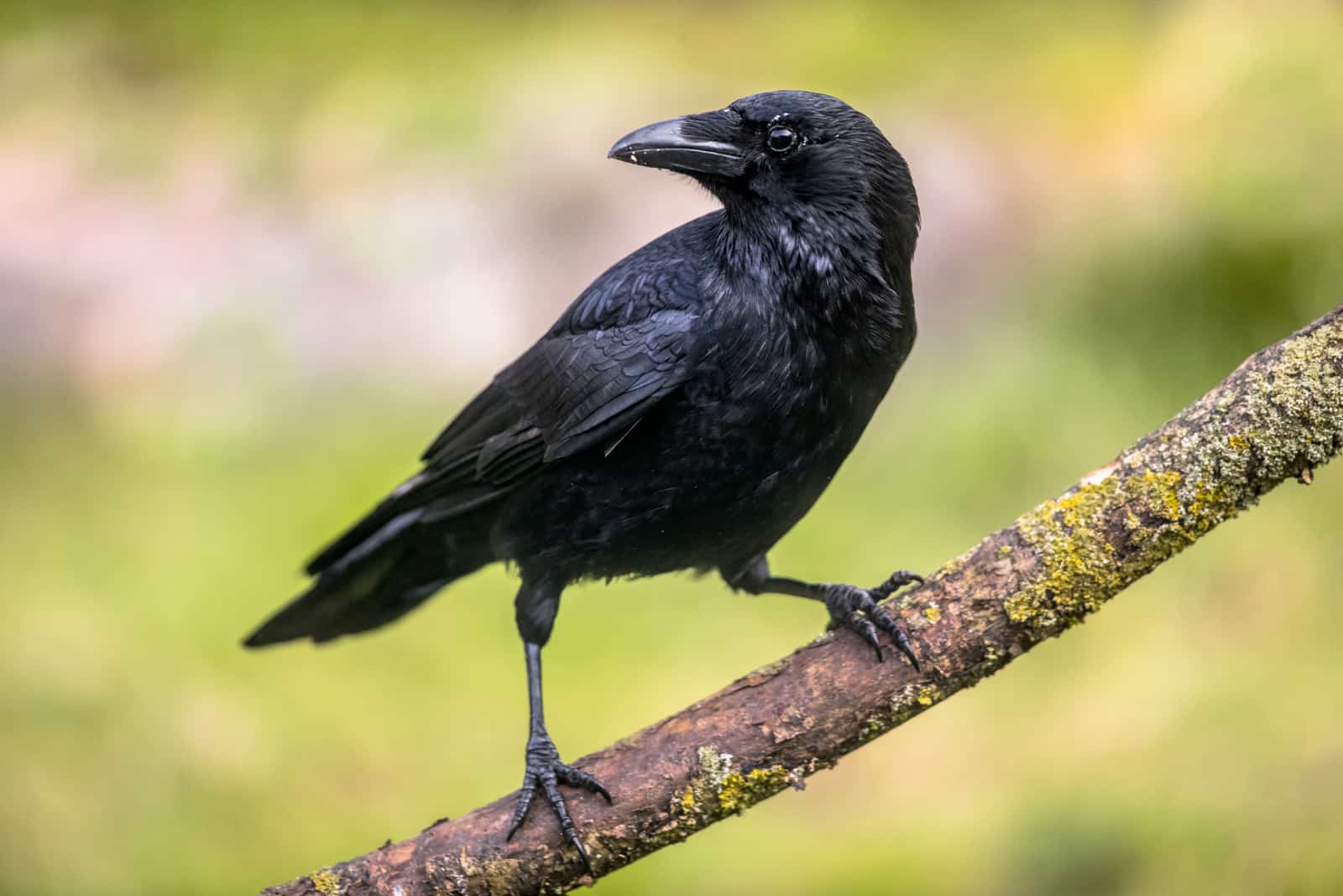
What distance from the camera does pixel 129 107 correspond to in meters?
6.27

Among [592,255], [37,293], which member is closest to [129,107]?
[37,293]

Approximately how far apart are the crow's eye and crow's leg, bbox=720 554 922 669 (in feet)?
2.92

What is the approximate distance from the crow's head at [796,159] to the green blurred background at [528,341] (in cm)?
107

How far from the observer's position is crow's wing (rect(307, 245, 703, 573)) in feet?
8.34

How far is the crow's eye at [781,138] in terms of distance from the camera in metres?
2.44

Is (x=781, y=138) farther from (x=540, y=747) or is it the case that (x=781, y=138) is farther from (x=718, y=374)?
(x=540, y=747)

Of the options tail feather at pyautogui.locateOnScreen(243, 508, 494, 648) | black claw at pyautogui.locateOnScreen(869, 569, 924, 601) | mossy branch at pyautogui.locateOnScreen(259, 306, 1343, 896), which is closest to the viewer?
mossy branch at pyautogui.locateOnScreen(259, 306, 1343, 896)

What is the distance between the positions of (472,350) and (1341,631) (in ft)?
12.0

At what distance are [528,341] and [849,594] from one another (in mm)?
3309

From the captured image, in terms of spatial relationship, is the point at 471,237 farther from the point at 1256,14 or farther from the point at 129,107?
the point at 1256,14

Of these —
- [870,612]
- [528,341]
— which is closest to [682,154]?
[870,612]

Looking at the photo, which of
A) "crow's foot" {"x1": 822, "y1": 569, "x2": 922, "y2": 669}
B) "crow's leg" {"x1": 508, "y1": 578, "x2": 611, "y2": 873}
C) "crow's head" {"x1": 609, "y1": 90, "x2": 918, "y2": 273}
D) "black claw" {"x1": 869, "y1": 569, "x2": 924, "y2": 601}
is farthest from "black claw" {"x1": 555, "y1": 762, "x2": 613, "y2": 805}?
"crow's head" {"x1": 609, "y1": 90, "x2": 918, "y2": 273}

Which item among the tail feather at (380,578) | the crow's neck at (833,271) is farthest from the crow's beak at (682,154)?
the tail feather at (380,578)

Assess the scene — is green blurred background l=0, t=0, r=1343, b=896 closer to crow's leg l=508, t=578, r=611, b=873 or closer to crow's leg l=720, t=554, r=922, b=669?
crow's leg l=720, t=554, r=922, b=669
